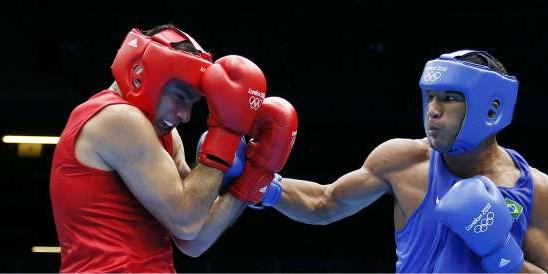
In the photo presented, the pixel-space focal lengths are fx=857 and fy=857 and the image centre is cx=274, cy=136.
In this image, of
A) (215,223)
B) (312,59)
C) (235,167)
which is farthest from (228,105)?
(312,59)

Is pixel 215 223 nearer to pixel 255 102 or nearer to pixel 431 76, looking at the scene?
pixel 255 102

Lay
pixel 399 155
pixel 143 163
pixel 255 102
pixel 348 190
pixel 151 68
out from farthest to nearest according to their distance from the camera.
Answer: pixel 348 190
pixel 399 155
pixel 255 102
pixel 151 68
pixel 143 163

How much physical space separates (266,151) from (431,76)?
608 mm

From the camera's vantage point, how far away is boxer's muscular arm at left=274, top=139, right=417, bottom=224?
10.2 ft

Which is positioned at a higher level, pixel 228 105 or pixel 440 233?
pixel 228 105

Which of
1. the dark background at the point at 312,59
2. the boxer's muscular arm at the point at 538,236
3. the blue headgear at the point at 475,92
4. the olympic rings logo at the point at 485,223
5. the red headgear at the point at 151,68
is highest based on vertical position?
the red headgear at the point at 151,68

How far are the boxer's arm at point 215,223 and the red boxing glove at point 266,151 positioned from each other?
4cm

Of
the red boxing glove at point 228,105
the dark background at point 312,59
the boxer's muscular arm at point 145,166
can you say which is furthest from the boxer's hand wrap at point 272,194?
the dark background at point 312,59

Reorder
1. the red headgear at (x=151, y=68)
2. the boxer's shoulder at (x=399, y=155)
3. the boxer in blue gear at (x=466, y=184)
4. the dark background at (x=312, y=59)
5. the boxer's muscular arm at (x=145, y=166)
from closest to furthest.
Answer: the boxer's muscular arm at (x=145, y=166) → the red headgear at (x=151, y=68) → the boxer in blue gear at (x=466, y=184) → the boxer's shoulder at (x=399, y=155) → the dark background at (x=312, y=59)

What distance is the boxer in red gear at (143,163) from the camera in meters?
2.53

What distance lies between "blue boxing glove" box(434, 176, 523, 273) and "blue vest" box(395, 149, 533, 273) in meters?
0.10

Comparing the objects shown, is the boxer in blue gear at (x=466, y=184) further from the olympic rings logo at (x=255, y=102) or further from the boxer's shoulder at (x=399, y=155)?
the olympic rings logo at (x=255, y=102)

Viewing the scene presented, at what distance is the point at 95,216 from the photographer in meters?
2.56

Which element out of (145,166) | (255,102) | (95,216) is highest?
(255,102)
